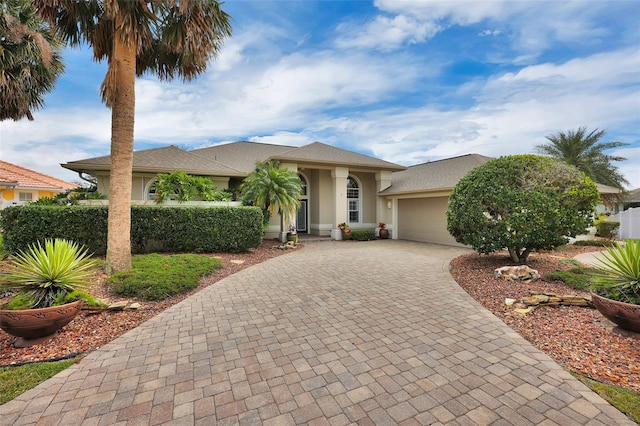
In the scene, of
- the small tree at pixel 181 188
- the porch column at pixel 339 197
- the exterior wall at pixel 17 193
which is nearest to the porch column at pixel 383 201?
the porch column at pixel 339 197

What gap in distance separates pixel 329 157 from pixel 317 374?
12889 mm

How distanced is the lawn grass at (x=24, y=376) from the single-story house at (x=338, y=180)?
34.2 feet

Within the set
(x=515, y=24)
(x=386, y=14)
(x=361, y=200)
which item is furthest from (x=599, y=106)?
(x=361, y=200)

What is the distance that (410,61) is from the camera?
33.6 ft

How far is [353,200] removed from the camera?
56.3 ft

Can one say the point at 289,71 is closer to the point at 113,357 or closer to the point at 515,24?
the point at 515,24

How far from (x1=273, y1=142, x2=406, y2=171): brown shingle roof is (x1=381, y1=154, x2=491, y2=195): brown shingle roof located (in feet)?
3.97

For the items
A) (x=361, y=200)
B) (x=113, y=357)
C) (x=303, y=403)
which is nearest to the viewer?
(x=303, y=403)

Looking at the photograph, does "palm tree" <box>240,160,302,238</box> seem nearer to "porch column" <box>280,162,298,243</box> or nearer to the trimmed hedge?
the trimmed hedge

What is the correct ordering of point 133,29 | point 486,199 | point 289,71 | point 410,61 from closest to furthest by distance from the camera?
1. point 133,29
2. point 486,199
3. point 410,61
4. point 289,71

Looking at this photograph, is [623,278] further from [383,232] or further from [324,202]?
[324,202]

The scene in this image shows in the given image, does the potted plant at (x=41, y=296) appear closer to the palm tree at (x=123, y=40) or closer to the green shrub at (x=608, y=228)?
the palm tree at (x=123, y=40)

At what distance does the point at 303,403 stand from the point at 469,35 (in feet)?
37.1

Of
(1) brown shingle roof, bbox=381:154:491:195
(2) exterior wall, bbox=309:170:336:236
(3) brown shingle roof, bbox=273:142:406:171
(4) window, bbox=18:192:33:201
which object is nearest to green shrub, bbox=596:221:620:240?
(1) brown shingle roof, bbox=381:154:491:195
